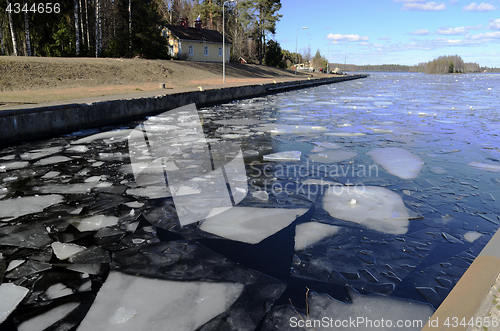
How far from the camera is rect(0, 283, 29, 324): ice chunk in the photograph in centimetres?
240

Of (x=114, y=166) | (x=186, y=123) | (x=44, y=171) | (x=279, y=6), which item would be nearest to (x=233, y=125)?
(x=186, y=123)

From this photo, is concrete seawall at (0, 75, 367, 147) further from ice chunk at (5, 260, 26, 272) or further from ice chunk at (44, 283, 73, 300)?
ice chunk at (44, 283, 73, 300)

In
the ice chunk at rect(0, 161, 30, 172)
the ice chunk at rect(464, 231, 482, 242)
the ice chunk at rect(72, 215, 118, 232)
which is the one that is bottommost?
the ice chunk at rect(72, 215, 118, 232)

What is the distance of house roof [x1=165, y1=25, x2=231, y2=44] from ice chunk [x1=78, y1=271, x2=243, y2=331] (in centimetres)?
4027

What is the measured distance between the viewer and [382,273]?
288 centimetres

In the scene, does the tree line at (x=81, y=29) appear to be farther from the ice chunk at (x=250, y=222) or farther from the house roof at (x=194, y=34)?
the ice chunk at (x=250, y=222)

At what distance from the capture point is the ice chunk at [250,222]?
3578 mm

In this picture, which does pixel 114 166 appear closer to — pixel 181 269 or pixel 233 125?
pixel 181 269

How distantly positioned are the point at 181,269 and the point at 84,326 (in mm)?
873

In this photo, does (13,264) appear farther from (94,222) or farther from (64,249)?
(94,222)

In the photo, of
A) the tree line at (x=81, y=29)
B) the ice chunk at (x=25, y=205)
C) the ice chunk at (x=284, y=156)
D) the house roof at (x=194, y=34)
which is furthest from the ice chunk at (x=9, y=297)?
the house roof at (x=194, y=34)

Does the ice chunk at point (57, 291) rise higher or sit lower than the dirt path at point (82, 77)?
lower

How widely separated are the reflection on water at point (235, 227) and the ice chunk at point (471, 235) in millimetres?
12

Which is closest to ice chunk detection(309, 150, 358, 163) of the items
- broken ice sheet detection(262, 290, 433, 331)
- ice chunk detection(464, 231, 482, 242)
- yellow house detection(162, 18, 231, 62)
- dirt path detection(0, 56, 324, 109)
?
ice chunk detection(464, 231, 482, 242)
